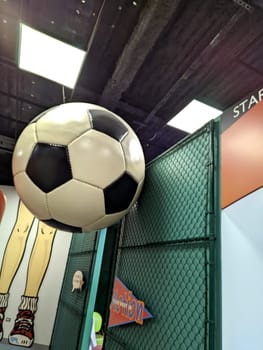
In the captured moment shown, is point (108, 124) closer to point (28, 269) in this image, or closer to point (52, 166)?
point (52, 166)

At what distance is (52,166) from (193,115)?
2.81 m

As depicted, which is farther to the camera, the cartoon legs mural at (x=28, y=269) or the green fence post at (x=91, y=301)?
the cartoon legs mural at (x=28, y=269)

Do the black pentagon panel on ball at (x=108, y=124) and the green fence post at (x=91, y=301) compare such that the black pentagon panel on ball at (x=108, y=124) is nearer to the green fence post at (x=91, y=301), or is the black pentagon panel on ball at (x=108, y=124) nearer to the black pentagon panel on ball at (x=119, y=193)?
the black pentagon panel on ball at (x=119, y=193)

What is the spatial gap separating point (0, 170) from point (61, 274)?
84.9 inches

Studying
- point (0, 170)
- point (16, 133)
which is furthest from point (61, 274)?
point (16, 133)

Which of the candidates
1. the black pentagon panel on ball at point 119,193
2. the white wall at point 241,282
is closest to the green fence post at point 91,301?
the black pentagon panel on ball at point 119,193

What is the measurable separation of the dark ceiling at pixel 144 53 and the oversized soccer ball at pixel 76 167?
1391 millimetres

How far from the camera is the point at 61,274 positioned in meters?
4.87

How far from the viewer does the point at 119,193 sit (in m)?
1.35

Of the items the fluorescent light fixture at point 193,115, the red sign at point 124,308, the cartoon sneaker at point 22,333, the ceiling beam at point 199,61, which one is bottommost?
the cartoon sneaker at point 22,333

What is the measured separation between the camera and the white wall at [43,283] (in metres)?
4.52

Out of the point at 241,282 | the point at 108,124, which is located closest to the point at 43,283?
the point at 108,124

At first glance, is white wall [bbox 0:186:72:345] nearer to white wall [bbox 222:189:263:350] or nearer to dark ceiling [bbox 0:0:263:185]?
dark ceiling [bbox 0:0:263:185]

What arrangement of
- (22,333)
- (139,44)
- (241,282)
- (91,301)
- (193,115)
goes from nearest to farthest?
(241,282) < (91,301) < (139,44) < (193,115) < (22,333)
